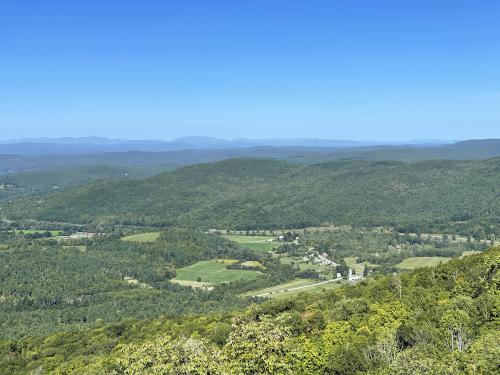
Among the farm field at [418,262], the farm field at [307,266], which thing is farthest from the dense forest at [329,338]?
the farm field at [418,262]

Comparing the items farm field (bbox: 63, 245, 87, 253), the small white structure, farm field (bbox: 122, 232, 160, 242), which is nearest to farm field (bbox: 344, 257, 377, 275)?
the small white structure

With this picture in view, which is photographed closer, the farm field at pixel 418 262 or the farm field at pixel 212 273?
the farm field at pixel 418 262

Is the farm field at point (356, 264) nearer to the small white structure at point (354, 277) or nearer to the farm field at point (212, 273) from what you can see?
the small white structure at point (354, 277)

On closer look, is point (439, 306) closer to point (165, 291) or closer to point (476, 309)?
point (476, 309)

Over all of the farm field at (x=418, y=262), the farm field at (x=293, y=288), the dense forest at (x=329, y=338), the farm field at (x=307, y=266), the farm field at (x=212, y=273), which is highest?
the dense forest at (x=329, y=338)

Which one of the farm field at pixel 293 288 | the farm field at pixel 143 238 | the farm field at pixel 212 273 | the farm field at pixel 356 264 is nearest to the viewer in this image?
the farm field at pixel 293 288

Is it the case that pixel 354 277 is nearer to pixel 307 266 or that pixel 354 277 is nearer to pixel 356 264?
pixel 356 264
